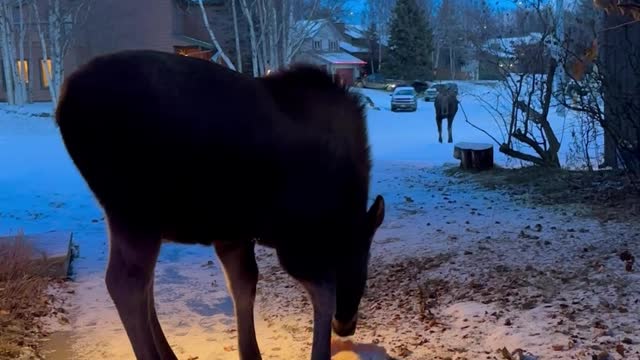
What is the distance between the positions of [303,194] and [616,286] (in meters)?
2.63

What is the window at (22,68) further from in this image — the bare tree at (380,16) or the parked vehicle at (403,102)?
the bare tree at (380,16)

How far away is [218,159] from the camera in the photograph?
110 inches

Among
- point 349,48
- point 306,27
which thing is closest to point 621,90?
point 306,27

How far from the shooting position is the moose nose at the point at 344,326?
10.8ft

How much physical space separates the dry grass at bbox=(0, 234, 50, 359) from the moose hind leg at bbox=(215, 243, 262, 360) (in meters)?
1.46

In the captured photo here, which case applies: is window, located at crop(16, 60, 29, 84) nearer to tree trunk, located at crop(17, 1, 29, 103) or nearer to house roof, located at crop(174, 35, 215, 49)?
tree trunk, located at crop(17, 1, 29, 103)

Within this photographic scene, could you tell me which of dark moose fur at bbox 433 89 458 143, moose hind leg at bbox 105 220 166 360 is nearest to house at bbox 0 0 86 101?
dark moose fur at bbox 433 89 458 143

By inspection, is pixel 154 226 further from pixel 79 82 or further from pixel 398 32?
pixel 398 32

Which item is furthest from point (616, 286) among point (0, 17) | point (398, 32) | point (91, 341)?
point (398, 32)

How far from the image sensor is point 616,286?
450cm

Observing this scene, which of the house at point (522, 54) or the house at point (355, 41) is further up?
the house at point (355, 41)

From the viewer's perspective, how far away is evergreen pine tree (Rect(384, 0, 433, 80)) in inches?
1870

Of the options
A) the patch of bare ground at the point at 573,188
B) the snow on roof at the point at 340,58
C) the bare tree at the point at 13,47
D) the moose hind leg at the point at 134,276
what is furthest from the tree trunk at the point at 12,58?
the moose hind leg at the point at 134,276

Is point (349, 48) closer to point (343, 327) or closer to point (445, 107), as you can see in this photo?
point (445, 107)
